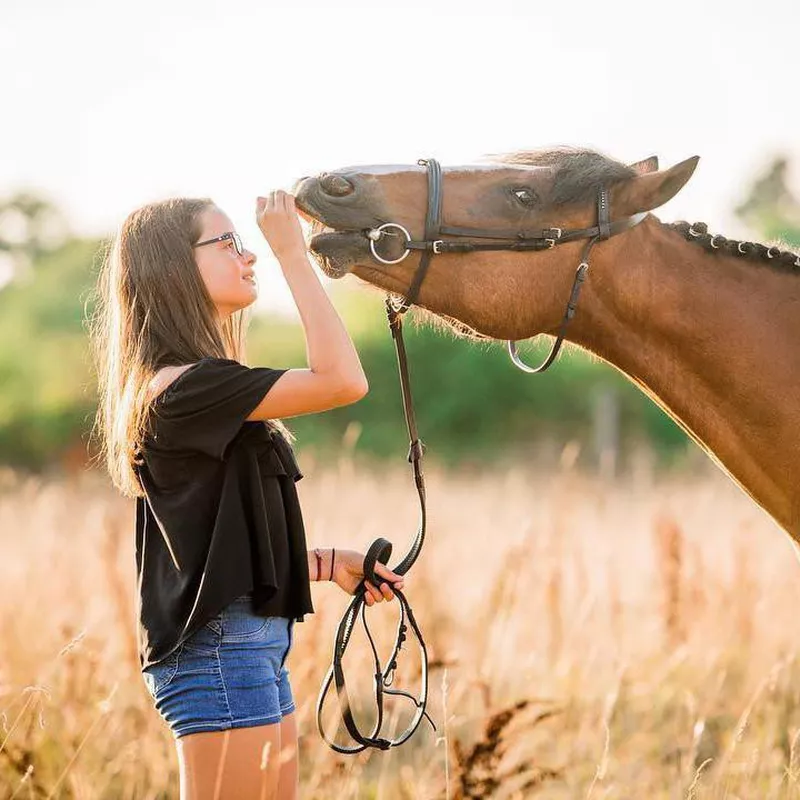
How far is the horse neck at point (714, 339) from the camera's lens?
2.96 metres

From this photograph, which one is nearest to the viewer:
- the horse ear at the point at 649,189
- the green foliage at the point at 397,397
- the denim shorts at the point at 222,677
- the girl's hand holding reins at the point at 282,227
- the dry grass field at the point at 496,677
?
the denim shorts at the point at 222,677

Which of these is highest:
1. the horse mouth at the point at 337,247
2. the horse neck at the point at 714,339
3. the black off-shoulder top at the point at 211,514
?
the horse mouth at the point at 337,247

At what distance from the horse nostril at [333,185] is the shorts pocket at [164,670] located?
1230 mm

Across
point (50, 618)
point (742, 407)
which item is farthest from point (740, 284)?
point (50, 618)

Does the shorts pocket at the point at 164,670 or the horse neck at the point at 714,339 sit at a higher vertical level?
the horse neck at the point at 714,339

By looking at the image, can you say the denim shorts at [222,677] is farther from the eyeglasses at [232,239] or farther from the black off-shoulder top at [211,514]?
the eyeglasses at [232,239]

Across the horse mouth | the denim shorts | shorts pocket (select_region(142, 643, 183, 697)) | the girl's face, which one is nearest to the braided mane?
the horse mouth

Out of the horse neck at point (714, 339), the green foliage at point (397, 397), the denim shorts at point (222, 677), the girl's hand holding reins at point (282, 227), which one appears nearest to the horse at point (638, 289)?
the horse neck at point (714, 339)

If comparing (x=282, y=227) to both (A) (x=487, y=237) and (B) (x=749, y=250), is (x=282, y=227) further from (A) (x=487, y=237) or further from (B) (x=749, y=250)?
(B) (x=749, y=250)

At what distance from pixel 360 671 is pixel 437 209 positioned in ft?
9.79

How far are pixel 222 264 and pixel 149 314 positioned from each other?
231 mm

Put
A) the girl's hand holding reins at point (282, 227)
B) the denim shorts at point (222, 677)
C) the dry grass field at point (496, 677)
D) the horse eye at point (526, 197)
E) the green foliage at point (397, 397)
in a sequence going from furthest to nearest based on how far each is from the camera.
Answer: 1. the green foliage at point (397, 397)
2. the dry grass field at point (496, 677)
3. the horse eye at point (526, 197)
4. the girl's hand holding reins at point (282, 227)
5. the denim shorts at point (222, 677)

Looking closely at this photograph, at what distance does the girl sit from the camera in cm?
243

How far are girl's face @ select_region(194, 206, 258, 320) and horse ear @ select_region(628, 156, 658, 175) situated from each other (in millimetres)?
1221
